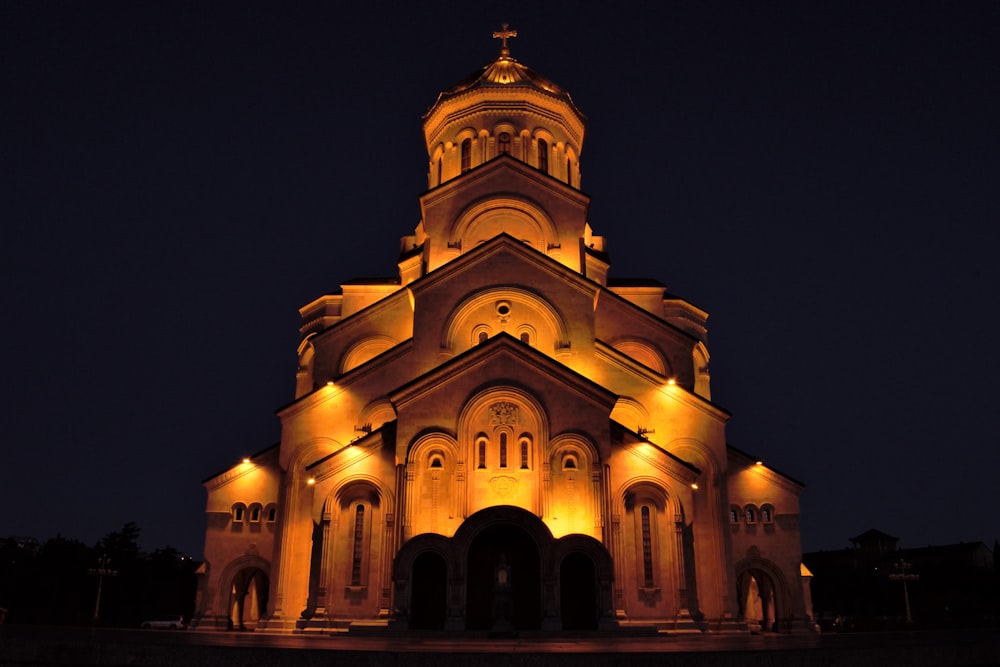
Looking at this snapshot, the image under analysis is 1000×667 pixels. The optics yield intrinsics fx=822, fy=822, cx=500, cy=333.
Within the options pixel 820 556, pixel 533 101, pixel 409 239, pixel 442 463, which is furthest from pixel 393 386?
pixel 820 556

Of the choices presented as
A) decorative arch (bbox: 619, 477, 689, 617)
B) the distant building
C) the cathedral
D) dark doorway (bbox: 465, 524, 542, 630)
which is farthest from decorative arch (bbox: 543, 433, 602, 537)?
the distant building

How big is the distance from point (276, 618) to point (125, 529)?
121ft

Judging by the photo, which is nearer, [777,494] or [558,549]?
[558,549]

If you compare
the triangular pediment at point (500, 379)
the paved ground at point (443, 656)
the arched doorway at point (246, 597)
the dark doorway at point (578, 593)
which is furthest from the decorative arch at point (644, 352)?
the paved ground at point (443, 656)

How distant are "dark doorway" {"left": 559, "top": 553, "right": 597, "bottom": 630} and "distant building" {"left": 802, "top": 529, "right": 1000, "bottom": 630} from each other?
15.6m

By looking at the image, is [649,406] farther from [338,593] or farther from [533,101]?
[533,101]

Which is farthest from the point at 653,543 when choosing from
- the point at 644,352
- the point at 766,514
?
the point at 644,352

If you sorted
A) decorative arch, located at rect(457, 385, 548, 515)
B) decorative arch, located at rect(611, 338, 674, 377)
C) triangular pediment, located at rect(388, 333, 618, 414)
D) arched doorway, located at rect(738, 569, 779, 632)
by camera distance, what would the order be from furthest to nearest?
arched doorway, located at rect(738, 569, 779, 632), decorative arch, located at rect(611, 338, 674, 377), triangular pediment, located at rect(388, 333, 618, 414), decorative arch, located at rect(457, 385, 548, 515)

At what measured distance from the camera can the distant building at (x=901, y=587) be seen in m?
40.9

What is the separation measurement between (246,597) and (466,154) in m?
21.4

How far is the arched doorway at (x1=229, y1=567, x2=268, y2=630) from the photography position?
2994 centimetres

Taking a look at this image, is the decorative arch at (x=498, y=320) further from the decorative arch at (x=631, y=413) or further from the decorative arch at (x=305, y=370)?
the decorative arch at (x=305, y=370)

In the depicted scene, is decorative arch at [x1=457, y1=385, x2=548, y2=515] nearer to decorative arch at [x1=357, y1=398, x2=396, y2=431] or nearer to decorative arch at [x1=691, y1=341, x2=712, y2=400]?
decorative arch at [x1=357, y1=398, x2=396, y2=431]

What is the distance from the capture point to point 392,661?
10.4 m
